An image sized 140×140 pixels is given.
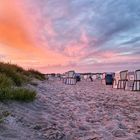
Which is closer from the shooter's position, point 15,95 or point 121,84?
point 15,95

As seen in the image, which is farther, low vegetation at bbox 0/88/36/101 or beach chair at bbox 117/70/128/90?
beach chair at bbox 117/70/128/90

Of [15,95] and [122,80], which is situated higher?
[122,80]

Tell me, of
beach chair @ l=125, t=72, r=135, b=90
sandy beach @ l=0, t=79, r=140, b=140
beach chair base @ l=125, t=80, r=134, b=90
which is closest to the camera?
sandy beach @ l=0, t=79, r=140, b=140

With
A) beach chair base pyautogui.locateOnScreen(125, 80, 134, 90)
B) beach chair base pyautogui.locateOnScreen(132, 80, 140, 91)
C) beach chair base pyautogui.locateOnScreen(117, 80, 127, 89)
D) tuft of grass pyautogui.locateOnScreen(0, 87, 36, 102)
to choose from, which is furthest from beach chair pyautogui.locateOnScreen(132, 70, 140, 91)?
tuft of grass pyautogui.locateOnScreen(0, 87, 36, 102)

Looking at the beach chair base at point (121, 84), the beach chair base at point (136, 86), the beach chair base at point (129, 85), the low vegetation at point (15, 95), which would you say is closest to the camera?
the low vegetation at point (15, 95)

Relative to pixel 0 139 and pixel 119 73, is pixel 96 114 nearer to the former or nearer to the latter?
pixel 0 139

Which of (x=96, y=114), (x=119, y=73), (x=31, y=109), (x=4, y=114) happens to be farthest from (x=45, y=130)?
(x=119, y=73)

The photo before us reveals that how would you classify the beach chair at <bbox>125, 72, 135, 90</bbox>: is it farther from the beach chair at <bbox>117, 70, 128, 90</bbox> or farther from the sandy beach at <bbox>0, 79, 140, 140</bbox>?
the sandy beach at <bbox>0, 79, 140, 140</bbox>

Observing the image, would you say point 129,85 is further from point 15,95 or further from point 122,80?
point 15,95

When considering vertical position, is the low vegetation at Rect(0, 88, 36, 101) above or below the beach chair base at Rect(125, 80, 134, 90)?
below

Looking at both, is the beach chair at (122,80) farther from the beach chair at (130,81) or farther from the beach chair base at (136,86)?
the beach chair base at (136,86)

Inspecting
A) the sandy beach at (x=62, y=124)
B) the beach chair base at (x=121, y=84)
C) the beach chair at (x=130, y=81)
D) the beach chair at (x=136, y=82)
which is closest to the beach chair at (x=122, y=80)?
the beach chair base at (x=121, y=84)

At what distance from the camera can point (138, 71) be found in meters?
20.6

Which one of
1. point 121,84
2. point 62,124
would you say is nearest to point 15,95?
point 62,124
